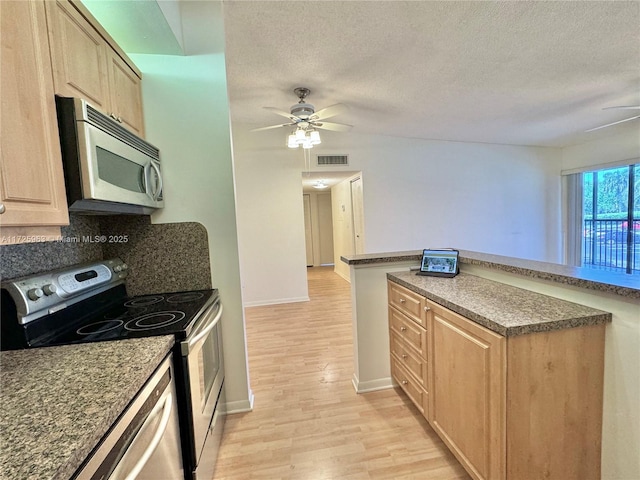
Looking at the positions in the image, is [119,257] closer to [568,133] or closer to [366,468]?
[366,468]

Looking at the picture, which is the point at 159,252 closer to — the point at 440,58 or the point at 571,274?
the point at 571,274

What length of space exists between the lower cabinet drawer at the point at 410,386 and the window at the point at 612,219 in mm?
5146

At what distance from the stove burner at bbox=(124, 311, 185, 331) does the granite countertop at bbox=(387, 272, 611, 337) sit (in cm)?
133

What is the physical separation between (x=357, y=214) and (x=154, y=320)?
4.12 meters

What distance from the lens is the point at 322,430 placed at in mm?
1803

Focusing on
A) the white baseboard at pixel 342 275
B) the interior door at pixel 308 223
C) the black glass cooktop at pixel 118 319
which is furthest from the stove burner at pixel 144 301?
the interior door at pixel 308 223

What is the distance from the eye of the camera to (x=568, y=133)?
4465mm

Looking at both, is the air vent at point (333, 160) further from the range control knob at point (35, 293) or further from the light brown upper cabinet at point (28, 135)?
the range control knob at point (35, 293)

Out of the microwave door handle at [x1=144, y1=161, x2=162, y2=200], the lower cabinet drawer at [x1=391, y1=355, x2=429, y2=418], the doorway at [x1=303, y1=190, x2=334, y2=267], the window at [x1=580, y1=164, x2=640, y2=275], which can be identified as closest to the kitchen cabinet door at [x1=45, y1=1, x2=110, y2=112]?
the microwave door handle at [x1=144, y1=161, x2=162, y2=200]

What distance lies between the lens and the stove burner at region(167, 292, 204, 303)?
5.55 feet

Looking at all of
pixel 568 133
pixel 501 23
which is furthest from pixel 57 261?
pixel 568 133

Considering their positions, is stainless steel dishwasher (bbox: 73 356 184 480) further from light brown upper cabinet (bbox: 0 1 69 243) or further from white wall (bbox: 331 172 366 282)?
white wall (bbox: 331 172 366 282)

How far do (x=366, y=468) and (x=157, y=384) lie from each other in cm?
121

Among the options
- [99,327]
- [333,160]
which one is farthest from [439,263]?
[333,160]
